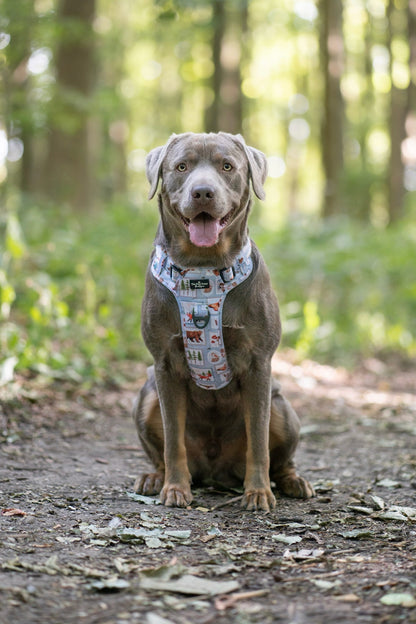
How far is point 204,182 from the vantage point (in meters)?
3.95

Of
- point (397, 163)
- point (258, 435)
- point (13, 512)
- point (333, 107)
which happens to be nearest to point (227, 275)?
point (258, 435)

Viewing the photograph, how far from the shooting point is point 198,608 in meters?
2.73

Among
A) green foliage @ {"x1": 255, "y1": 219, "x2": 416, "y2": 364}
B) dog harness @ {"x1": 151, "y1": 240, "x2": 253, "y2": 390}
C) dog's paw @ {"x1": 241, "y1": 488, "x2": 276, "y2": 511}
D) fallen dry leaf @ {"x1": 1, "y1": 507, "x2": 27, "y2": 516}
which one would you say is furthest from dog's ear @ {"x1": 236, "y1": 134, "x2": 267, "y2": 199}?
green foliage @ {"x1": 255, "y1": 219, "x2": 416, "y2": 364}

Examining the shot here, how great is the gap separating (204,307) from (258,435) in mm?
811

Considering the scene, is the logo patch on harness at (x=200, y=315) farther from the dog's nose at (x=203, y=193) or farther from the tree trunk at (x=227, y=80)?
the tree trunk at (x=227, y=80)

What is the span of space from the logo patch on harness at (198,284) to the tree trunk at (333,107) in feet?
42.6

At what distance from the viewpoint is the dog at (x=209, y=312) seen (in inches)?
164

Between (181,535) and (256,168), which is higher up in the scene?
(256,168)

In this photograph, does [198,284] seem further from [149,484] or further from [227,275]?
[149,484]

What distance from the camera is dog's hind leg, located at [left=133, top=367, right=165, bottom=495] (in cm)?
458

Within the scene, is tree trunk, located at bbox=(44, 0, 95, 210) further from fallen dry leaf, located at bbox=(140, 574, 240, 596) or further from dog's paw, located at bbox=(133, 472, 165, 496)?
fallen dry leaf, located at bbox=(140, 574, 240, 596)

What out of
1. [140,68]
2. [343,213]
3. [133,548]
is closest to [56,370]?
[133,548]

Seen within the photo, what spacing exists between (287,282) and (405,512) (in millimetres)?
7666

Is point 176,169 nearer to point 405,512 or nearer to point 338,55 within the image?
point 405,512
